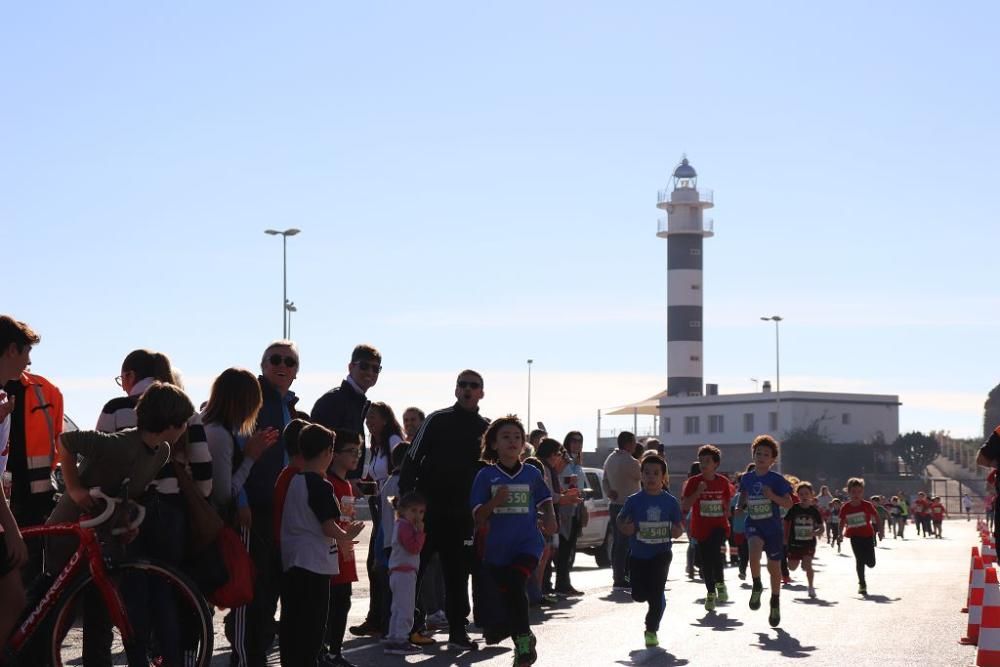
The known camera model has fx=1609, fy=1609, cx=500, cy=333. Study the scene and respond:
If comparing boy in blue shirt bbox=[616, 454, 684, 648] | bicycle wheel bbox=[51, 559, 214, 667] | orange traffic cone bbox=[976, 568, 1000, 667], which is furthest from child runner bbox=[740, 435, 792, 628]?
bicycle wheel bbox=[51, 559, 214, 667]

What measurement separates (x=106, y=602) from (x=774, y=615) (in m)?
7.81

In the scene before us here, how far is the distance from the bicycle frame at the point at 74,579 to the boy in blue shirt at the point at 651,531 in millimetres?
5731

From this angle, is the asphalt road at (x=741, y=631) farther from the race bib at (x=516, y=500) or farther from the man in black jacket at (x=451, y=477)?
the race bib at (x=516, y=500)

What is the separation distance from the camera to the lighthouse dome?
11494 centimetres

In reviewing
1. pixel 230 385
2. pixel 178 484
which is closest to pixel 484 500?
pixel 230 385

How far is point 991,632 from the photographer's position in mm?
10734

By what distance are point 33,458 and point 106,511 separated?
0.97 metres

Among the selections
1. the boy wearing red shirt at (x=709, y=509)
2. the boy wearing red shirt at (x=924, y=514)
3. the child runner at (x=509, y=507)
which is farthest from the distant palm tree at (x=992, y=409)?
the child runner at (x=509, y=507)

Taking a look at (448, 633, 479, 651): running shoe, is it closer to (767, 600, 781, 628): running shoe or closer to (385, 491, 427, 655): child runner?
(385, 491, 427, 655): child runner

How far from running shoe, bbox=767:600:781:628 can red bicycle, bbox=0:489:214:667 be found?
7226 mm

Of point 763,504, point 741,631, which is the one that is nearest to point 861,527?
point 763,504

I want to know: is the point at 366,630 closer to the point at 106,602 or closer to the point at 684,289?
the point at 106,602

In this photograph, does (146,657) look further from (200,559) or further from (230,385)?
(230,385)

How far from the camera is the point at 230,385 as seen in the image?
8.99 metres
